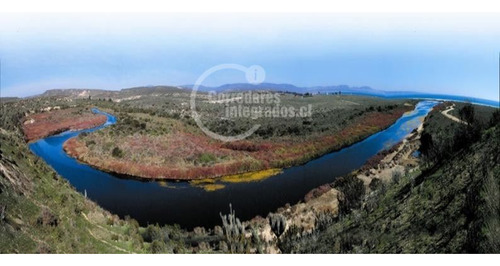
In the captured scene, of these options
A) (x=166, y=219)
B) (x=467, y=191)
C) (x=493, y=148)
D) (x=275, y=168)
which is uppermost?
(x=493, y=148)

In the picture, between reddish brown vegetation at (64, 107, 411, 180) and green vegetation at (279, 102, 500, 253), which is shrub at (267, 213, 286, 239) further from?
reddish brown vegetation at (64, 107, 411, 180)

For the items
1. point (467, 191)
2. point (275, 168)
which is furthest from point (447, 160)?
point (275, 168)

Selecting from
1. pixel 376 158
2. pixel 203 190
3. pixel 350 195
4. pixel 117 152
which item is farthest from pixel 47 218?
pixel 376 158

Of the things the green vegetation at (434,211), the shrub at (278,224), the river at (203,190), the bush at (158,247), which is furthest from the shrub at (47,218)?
the shrub at (278,224)

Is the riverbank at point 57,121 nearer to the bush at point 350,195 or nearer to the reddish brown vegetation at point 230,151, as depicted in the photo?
the reddish brown vegetation at point 230,151

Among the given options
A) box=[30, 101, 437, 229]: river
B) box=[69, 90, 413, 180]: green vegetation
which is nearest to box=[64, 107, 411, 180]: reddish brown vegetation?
box=[69, 90, 413, 180]: green vegetation

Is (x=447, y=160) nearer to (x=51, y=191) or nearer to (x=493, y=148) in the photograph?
(x=493, y=148)
